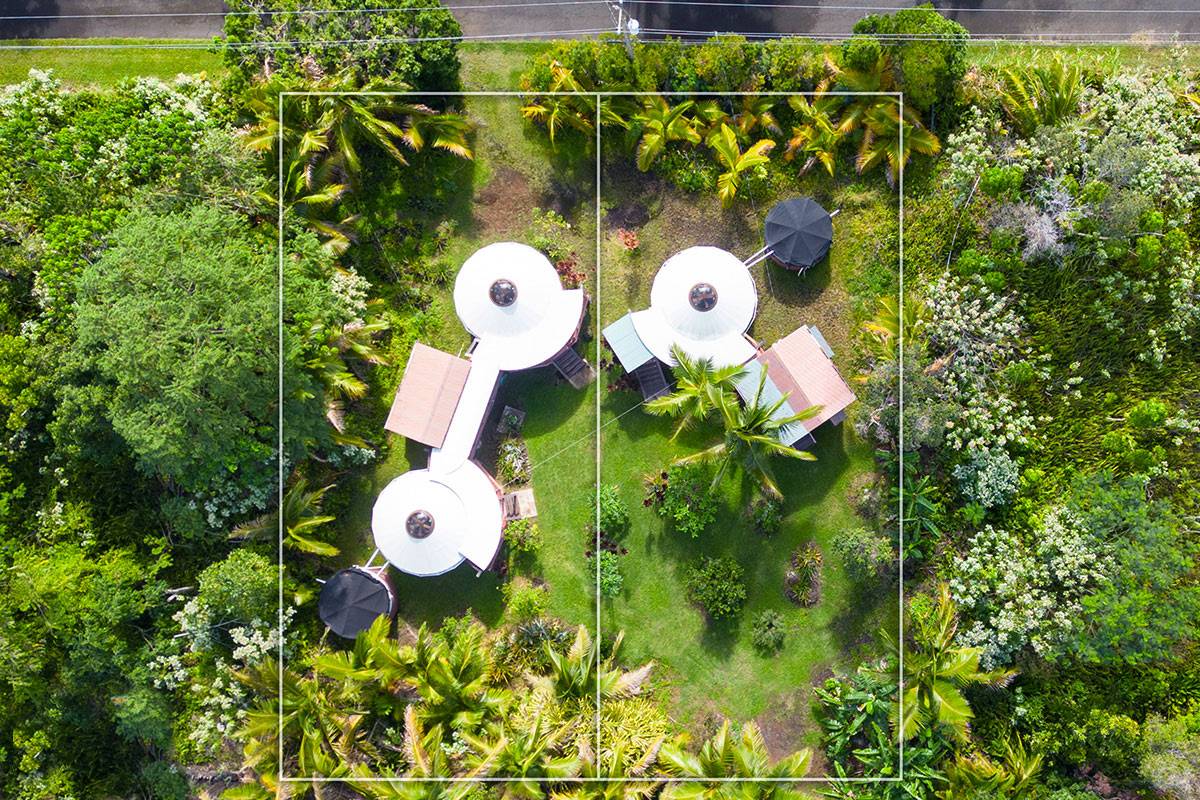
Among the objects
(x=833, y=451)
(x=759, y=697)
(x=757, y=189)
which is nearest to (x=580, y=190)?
(x=757, y=189)

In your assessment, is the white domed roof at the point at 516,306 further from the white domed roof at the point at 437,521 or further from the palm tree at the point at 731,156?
the palm tree at the point at 731,156

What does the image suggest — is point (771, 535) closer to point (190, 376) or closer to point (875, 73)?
point (875, 73)

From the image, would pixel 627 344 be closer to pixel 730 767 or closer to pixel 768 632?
pixel 768 632

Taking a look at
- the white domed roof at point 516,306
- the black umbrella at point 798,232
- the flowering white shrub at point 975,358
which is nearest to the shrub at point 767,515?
the flowering white shrub at point 975,358

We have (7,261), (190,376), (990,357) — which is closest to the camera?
(190,376)

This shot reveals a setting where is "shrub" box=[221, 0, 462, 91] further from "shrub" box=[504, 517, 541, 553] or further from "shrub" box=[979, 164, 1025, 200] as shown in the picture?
"shrub" box=[979, 164, 1025, 200]

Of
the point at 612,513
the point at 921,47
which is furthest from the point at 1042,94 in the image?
the point at 612,513
